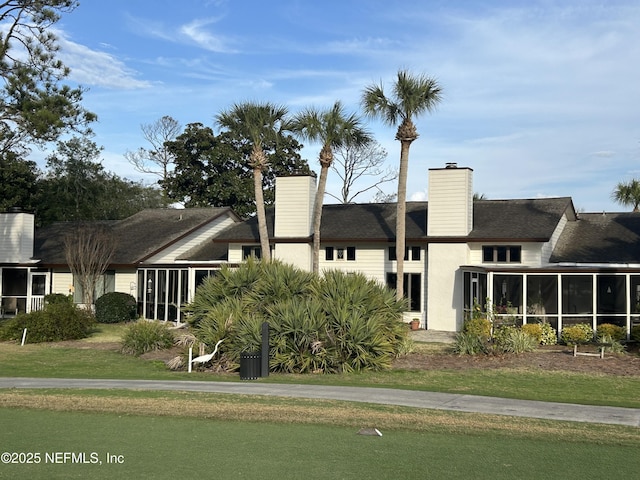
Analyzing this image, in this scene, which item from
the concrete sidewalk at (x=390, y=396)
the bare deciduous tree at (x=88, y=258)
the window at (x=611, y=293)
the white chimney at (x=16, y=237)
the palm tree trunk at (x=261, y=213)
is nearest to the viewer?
the concrete sidewalk at (x=390, y=396)

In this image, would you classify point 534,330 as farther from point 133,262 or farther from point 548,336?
point 133,262

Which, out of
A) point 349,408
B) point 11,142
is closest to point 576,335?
point 349,408

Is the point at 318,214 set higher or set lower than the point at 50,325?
higher

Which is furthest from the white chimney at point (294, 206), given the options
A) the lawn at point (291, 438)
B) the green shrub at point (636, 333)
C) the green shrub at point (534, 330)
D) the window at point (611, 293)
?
the lawn at point (291, 438)

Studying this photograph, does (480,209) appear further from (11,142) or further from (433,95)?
(11,142)

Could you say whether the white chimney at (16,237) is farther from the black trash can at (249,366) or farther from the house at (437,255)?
the black trash can at (249,366)

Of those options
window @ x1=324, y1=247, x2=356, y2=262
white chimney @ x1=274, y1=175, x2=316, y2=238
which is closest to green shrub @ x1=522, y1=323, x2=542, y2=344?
window @ x1=324, y1=247, x2=356, y2=262

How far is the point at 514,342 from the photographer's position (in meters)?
21.5

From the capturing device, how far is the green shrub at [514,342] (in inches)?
848

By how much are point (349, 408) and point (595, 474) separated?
531 cm

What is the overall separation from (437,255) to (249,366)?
14.2 meters

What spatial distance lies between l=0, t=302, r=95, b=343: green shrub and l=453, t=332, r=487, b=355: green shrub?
1414 cm

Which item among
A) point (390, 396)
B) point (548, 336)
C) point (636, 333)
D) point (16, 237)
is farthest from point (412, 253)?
point (16, 237)

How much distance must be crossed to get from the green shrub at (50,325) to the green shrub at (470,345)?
46.4 feet
